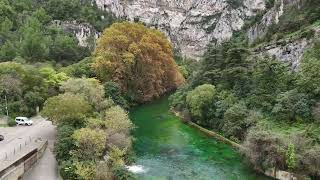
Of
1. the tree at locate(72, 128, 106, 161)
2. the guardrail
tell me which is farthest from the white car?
the tree at locate(72, 128, 106, 161)

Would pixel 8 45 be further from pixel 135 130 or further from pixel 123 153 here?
pixel 123 153

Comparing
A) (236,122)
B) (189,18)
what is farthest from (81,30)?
(236,122)

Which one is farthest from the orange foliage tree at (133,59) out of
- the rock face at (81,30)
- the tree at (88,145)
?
the rock face at (81,30)

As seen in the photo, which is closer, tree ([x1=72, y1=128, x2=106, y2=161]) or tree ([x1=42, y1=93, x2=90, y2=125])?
tree ([x1=72, y1=128, x2=106, y2=161])

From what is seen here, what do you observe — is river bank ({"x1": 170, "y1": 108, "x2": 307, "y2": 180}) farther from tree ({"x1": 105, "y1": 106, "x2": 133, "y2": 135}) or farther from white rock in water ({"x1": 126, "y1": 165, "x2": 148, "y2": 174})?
tree ({"x1": 105, "y1": 106, "x2": 133, "y2": 135})

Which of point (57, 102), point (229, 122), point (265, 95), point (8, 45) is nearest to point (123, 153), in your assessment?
point (57, 102)
